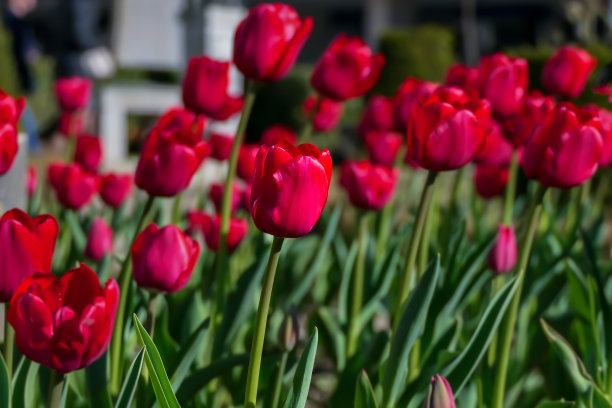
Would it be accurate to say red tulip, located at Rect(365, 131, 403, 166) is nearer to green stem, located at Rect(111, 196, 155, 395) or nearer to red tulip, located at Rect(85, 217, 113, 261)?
red tulip, located at Rect(85, 217, 113, 261)

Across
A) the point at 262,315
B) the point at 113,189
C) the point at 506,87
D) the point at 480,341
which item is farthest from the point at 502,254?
the point at 113,189

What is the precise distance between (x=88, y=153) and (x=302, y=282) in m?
0.82

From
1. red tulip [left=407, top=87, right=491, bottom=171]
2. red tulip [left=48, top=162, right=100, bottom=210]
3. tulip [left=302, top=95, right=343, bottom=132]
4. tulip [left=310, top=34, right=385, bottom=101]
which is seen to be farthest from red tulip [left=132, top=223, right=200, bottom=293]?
tulip [left=302, top=95, right=343, bottom=132]

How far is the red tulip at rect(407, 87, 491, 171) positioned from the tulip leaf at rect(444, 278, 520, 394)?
7.7 inches

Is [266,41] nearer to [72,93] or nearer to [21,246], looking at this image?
[21,246]

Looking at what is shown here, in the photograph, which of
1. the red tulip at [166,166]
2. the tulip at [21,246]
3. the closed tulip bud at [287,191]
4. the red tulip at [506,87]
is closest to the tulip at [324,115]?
the red tulip at [506,87]

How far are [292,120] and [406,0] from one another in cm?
1025

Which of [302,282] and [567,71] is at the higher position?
[567,71]

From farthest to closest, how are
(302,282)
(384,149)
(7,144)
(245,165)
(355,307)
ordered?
(384,149)
(245,165)
(302,282)
(355,307)
(7,144)

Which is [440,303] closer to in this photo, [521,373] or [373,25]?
[521,373]

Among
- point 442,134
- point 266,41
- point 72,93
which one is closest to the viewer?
point 442,134

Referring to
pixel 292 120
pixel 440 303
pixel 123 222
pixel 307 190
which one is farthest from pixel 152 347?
pixel 292 120

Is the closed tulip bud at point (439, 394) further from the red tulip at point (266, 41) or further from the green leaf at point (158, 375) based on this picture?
the red tulip at point (266, 41)

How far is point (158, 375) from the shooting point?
2.89ft
